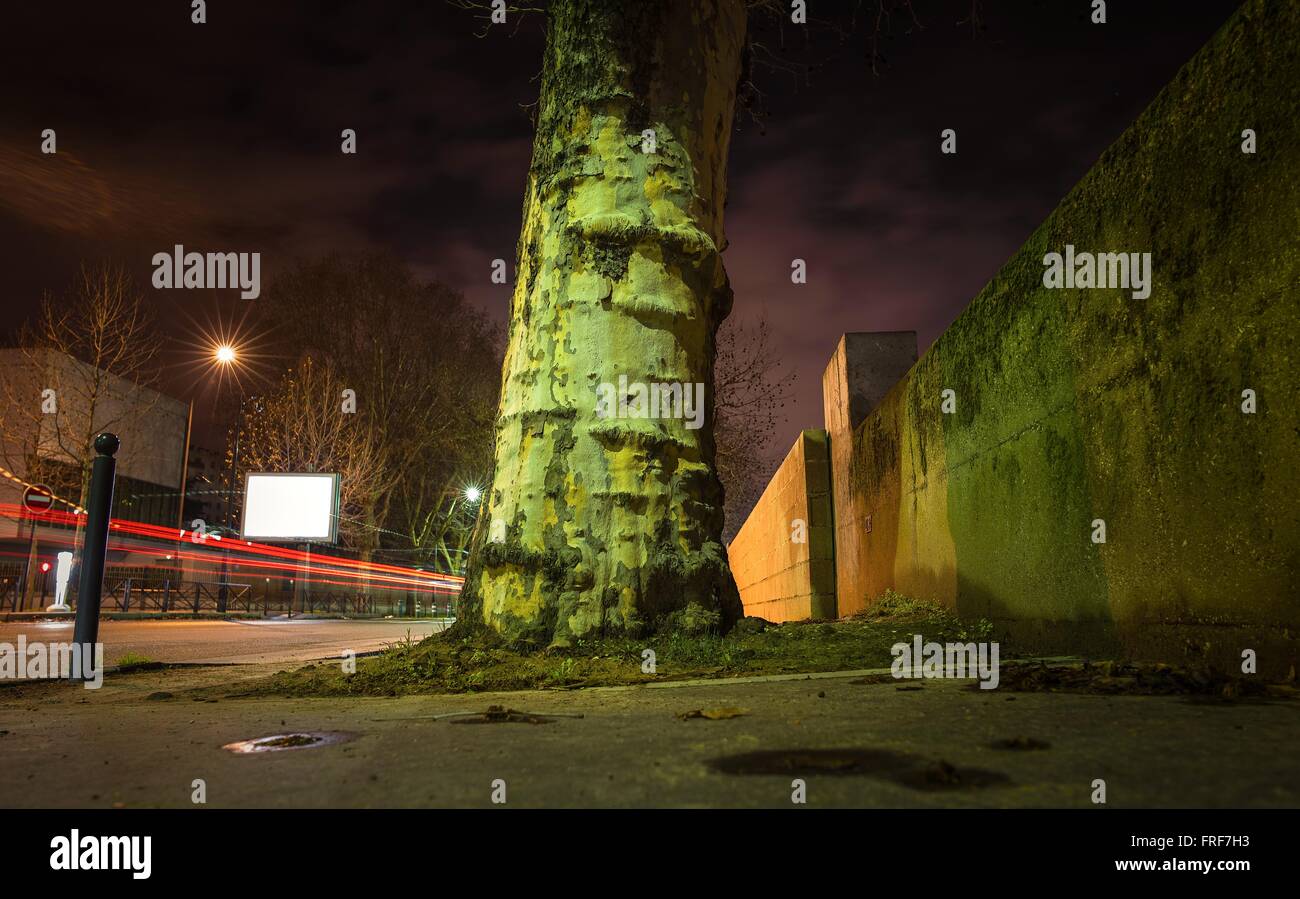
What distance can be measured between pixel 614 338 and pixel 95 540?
308cm

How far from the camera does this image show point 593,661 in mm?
4164

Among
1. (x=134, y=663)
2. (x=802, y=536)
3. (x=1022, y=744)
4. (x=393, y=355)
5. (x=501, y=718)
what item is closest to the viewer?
(x=1022, y=744)

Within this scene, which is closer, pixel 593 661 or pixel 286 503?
pixel 593 661

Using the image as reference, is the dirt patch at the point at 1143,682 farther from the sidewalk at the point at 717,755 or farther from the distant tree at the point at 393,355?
the distant tree at the point at 393,355

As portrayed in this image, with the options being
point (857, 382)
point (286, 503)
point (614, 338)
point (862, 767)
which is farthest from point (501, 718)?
point (286, 503)

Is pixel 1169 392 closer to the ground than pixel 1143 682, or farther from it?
farther from it

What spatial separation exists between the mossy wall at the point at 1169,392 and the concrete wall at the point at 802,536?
5.15 meters

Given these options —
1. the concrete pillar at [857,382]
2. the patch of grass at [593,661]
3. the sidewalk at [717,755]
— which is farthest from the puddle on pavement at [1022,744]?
the concrete pillar at [857,382]

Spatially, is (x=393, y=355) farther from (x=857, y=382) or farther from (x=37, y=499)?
(x=857, y=382)

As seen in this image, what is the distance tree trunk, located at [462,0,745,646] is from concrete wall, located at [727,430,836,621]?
17.3 ft

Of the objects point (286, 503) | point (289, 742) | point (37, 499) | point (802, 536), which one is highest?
point (286, 503)

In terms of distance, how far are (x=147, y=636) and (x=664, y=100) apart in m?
8.89

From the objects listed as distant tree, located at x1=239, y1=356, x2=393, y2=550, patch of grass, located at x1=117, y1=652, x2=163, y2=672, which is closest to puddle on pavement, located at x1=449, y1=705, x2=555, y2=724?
patch of grass, located at x1=117, y1=652, x2=163, y2=672
